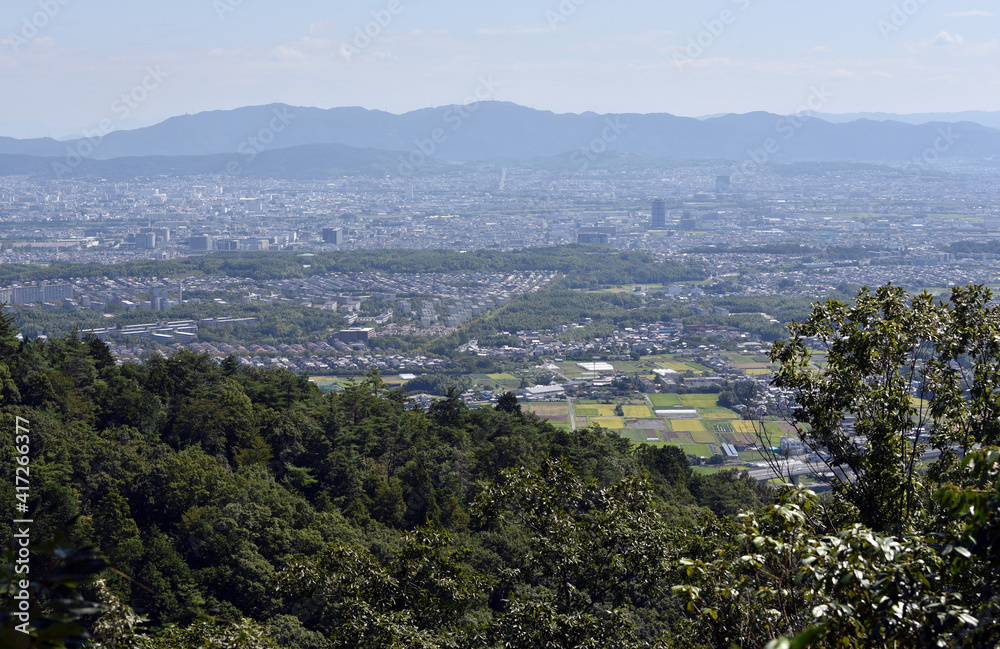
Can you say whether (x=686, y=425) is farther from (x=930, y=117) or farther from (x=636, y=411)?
(x=930, y=117)

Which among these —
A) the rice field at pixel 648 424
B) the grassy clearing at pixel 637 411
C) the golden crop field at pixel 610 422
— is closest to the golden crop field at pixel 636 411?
the grassy clearing at pixel 637 411

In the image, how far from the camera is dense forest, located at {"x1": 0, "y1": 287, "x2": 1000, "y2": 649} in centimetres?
240

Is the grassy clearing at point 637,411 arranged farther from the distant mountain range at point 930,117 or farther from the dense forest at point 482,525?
the distant mountain range at point 930,117

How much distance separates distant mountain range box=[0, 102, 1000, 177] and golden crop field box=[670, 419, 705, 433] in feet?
283

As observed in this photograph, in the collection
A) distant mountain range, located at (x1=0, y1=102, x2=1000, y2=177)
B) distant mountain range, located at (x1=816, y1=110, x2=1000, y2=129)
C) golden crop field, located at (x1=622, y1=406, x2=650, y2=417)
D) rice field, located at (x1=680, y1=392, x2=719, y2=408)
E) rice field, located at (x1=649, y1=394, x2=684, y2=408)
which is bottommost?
golden crop field, located at (x1=622, y1=406, x2=650, y2=417)

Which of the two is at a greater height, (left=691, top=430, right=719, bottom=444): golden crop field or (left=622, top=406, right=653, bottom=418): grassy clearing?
(left=691, top=430, right=719, bottom=444): golden crop field

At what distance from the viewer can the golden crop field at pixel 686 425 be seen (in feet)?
73.9

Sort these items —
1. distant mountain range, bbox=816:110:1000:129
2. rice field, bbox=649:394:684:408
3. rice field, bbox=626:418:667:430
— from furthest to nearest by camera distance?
distant mountain range, bbox=816:110:1000:129
rice field, bbox=649:394:684:408
rice field, bbox=626:418:667:430

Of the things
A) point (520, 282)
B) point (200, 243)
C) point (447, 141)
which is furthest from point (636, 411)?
point (447, 141)

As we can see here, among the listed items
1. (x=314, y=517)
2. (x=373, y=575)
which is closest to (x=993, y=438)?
(x=373, y=575)

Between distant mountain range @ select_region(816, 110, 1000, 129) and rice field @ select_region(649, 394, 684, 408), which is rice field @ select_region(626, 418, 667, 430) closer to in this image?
rice field @ select_region(649, 394, 684, 408)

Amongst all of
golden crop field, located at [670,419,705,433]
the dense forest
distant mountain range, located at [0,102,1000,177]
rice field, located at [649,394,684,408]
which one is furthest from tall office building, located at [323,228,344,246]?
the dense forest

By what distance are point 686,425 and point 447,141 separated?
378ft

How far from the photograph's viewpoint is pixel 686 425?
2294 cm
